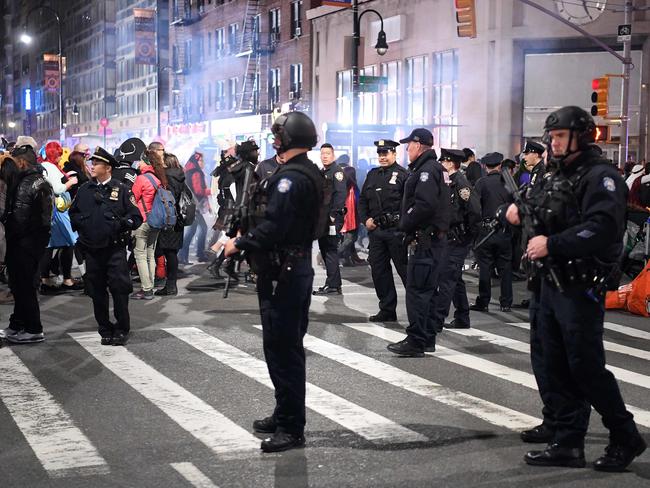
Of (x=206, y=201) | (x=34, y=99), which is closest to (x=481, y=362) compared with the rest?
(x=206, y=201)

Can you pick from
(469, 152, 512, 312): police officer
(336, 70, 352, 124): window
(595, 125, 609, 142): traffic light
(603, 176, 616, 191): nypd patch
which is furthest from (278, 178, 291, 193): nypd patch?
(336, 70, 352, 124): window

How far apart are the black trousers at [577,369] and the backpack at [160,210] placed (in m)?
7.79

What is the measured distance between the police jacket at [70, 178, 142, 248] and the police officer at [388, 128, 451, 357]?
106 inches

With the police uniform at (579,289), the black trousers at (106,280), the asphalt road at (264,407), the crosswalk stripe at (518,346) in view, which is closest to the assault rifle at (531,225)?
the police uniform at (579,289)

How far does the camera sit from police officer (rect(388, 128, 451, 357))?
353 inches

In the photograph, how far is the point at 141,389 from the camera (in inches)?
302

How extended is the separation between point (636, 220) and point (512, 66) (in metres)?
18.4

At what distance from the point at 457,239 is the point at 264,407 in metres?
4.11

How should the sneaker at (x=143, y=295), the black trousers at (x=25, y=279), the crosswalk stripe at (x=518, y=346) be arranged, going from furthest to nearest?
the sneaker at (x=143, y=295), the black trousers at (x=25, y=279), the crosswalk stripe at (x=518, y=346)

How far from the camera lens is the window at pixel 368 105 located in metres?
41.6

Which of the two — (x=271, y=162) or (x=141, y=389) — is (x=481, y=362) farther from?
(x=271, y=162)

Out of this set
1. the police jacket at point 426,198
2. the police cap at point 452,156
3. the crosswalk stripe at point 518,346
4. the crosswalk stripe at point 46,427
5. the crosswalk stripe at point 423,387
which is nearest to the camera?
the crosswalk stripe at point 46,427

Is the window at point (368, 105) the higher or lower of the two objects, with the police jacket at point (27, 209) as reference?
higher

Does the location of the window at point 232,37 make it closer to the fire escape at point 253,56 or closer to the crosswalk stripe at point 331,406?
the fire escape at point 253,56
